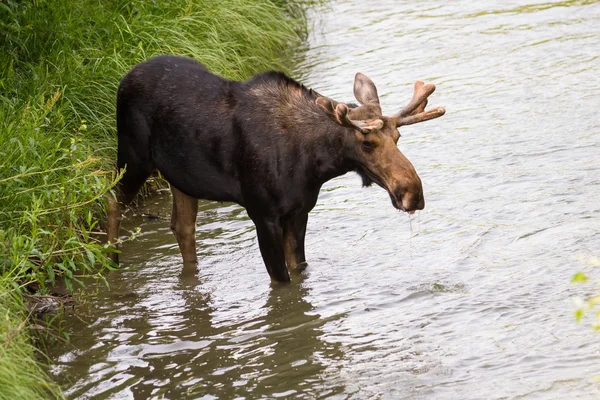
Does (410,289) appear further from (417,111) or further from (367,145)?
(417,111)

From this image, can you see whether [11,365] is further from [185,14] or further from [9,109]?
[185,14]

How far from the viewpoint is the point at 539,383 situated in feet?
18.3

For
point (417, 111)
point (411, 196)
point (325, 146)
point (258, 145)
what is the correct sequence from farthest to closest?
point (258, 145) → point (325, 146) → point (417, 111) → point (411, 196)

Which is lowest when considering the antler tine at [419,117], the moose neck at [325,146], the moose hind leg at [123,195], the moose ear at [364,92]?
the moose hind leg at [123,195]

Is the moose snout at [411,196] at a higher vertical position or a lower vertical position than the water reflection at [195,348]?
higher

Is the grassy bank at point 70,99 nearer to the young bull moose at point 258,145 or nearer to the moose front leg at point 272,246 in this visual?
the young bull moose at point 258,145

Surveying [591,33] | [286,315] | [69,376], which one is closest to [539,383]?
[286,315]

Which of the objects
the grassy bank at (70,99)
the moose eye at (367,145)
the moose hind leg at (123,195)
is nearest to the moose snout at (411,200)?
the moose eye at (367,145)

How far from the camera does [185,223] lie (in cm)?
802

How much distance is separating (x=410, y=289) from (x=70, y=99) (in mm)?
4002

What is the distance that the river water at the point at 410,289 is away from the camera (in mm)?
5973

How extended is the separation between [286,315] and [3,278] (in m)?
1.96

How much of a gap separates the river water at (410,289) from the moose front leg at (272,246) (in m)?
0.13

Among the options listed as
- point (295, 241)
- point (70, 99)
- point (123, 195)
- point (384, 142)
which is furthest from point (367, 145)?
point (70, 99)
